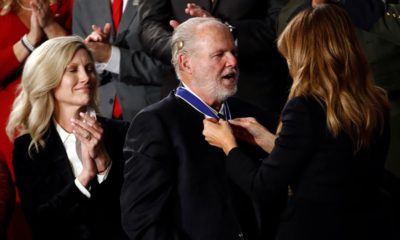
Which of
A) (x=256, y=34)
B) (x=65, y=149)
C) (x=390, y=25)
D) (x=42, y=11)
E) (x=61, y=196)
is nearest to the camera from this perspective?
(x=61, y=196)

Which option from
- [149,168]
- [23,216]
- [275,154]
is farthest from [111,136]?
[275,154]

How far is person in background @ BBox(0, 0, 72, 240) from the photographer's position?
541cm

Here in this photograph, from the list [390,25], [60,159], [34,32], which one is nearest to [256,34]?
[390,25]

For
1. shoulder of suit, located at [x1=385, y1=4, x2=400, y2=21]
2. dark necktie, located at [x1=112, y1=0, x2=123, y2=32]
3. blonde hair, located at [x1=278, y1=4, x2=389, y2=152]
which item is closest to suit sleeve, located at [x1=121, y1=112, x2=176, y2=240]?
blonde hair, located at [x1=278, y1=4, x2=389, y2=152]

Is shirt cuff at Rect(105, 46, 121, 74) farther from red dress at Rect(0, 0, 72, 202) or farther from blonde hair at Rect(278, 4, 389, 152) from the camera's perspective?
blonde hair at Rect(278, 4, 389, 152)

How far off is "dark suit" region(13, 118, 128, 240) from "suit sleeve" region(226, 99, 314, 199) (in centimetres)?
116

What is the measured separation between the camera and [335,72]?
3.39 meters

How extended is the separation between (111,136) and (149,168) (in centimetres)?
109

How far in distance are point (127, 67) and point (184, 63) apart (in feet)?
4.88

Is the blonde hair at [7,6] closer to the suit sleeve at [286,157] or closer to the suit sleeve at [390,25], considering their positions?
the suit sleeve at [390,25]

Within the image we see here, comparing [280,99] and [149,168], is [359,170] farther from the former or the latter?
[280,99]

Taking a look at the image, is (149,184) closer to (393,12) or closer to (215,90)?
(215,90)

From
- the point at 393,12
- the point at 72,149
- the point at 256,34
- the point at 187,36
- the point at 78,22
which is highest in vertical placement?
the point at 187,36

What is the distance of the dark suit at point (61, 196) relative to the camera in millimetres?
4305
